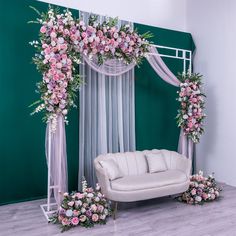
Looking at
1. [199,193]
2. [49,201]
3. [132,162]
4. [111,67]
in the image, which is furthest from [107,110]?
[199,193]

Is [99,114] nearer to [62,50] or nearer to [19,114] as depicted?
[19,114]

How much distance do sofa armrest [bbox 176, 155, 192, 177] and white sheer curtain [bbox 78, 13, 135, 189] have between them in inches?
36.0

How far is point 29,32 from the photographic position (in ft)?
13.6

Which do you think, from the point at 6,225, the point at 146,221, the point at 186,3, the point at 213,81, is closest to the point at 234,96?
the point at 213,81

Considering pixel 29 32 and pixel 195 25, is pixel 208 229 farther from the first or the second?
pixel 195 25

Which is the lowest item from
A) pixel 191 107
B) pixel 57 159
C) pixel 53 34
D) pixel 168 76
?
pixel 57 159

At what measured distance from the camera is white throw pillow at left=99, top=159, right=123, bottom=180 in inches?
145

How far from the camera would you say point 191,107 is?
4.58 meters

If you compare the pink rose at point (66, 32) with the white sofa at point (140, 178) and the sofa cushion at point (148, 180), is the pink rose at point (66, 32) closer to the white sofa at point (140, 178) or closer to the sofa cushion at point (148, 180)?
the white sofa at point (140, 178)

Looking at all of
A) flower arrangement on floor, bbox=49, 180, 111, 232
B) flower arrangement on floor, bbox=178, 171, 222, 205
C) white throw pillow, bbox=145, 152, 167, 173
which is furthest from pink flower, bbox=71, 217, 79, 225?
flower arrangement on floor, bbox=178, 171, 222, 205

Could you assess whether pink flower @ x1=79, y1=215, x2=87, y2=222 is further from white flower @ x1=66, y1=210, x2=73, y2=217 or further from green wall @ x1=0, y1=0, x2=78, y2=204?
green wall @ x1=0, y1=0, x2=78, y2=204

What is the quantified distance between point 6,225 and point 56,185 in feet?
2.41

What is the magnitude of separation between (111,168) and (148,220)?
2.62 feet

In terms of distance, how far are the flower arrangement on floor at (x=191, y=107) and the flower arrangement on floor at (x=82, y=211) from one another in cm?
191
